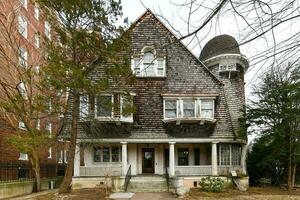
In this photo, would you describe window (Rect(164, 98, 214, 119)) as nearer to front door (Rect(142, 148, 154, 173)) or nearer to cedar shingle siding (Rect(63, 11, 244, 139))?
cedar shingle siding (Rect(63, 11, 244, 139))

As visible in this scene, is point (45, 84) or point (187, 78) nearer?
point (45, 84)

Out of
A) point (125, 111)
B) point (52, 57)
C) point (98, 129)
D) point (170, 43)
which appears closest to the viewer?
point (170, 43)

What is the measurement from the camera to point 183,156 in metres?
28.2

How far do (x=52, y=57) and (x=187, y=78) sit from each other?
34.8 ft

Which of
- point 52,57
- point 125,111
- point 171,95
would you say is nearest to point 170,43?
point 52,57

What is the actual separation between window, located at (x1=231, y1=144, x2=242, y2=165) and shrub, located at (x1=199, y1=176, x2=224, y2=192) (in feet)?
12.5

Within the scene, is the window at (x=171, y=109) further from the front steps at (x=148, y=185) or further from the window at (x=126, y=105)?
the window at (x=126, y=105)

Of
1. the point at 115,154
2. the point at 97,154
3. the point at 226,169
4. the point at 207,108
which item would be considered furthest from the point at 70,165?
the point at 226,169

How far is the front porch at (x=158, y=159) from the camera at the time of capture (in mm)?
25062

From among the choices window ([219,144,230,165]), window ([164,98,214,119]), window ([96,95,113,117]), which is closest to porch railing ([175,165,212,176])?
window ([219,144,230,165])

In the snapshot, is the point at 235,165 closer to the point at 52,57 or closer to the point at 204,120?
the point at 204,120

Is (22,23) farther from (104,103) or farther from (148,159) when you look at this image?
(148,159)

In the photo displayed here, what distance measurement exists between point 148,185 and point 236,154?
21.7 feet

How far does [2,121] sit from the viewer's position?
25.8 m
